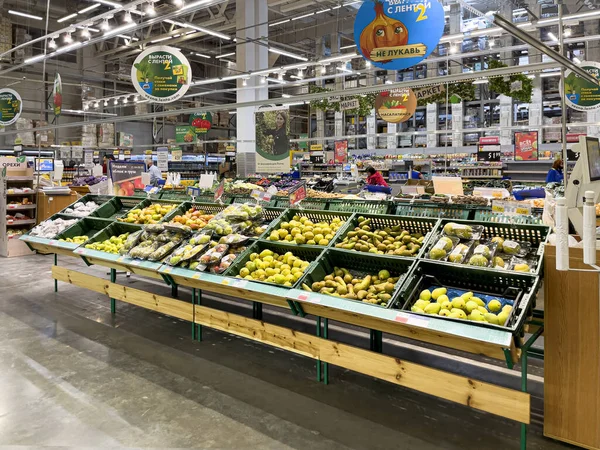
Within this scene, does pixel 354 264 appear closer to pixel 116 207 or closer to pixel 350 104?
pixel 116 207

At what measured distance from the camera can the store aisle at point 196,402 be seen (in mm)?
2916

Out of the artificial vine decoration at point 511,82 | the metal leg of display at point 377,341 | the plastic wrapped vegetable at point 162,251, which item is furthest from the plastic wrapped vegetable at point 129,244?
the artificial vine decoration at point 511,82

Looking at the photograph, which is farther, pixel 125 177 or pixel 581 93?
pixel 581 93

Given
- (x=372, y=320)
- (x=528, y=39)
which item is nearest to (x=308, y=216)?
(x=372, y=320)

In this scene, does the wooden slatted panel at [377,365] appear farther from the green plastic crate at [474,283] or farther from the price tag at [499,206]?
the price tag at [499,206]

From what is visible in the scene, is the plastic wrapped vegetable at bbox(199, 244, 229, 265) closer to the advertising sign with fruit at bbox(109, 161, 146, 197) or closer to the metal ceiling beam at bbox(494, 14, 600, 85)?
the metal ceiling beam at bbox(494, 14, 600, 85)

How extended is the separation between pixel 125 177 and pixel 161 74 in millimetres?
1790

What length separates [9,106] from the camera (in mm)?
10273

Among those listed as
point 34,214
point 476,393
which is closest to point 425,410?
point 476,393

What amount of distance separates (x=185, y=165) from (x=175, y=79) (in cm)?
1820

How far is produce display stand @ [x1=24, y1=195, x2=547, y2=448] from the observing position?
104 inches

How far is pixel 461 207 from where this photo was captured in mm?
3965

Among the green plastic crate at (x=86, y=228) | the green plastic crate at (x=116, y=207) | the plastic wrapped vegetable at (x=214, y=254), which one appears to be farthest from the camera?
the green plastic crate at (x=116, y=207)

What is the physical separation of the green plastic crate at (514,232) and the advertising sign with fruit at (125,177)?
4960mm
